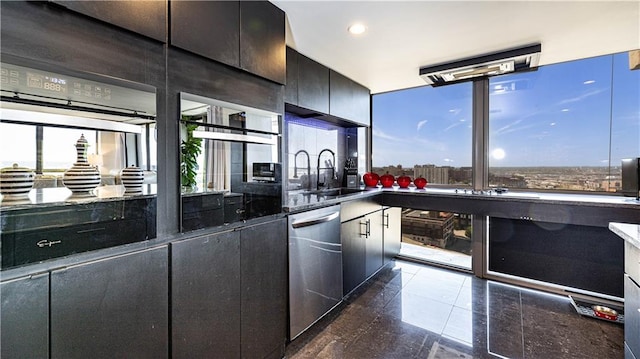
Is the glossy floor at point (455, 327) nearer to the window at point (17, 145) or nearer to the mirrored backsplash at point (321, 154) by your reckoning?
the mirrored backsplash at point (321, 154)

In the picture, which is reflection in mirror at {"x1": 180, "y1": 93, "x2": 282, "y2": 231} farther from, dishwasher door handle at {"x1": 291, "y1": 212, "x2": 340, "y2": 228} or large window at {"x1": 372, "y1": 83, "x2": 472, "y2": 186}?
large window at {"x1": 372, "y1": 83, "x2": 472, "y2": 186}

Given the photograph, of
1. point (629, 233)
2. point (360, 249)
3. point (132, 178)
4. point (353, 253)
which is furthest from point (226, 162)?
point (629, 233)

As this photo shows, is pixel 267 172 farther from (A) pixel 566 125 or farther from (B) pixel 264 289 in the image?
(A) pixel 566 125

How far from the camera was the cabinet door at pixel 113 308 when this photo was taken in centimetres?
90

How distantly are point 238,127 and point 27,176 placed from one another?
89 centimetres

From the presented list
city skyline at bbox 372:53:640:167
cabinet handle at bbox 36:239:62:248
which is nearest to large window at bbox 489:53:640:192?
city skyline at bbox 372:53:640:167

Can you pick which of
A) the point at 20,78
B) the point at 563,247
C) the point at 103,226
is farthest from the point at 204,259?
the point at 563,247

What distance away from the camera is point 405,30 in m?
2.11

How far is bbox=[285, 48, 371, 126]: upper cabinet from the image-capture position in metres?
2.33

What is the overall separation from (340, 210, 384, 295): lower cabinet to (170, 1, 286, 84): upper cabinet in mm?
1495

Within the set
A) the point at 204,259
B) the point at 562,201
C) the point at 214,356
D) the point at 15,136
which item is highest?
the point at 15,136

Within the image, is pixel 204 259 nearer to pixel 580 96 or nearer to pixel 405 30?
pixel 405 30

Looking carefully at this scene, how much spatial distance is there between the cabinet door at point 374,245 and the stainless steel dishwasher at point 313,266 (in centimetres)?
62

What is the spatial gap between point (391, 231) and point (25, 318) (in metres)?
3.13
